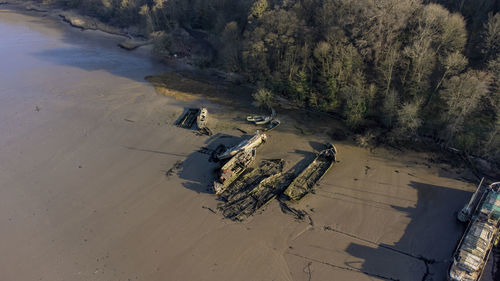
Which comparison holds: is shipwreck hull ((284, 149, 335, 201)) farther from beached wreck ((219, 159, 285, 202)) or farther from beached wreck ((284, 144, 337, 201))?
beached wreck ((219, 159, 285, 202))

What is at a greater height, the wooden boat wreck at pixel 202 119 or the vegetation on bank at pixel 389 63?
the vegetation on bank at pixel 389 63

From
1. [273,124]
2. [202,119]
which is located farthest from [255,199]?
[202,119]

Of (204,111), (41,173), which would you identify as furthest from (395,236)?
(41,173)

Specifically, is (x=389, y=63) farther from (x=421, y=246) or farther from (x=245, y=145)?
(x=421, y=246)

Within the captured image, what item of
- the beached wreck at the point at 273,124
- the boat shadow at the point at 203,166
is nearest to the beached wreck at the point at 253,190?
the boat shadow at the point at 203,166

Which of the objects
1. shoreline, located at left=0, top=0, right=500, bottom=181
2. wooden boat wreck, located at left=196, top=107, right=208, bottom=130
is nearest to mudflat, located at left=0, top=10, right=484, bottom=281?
wooden boat wreck, located at left=196, top=107, right=208, bottom=130

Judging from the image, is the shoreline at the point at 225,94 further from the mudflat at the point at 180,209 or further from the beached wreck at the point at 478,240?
the beached wreck at the point at 478,240
